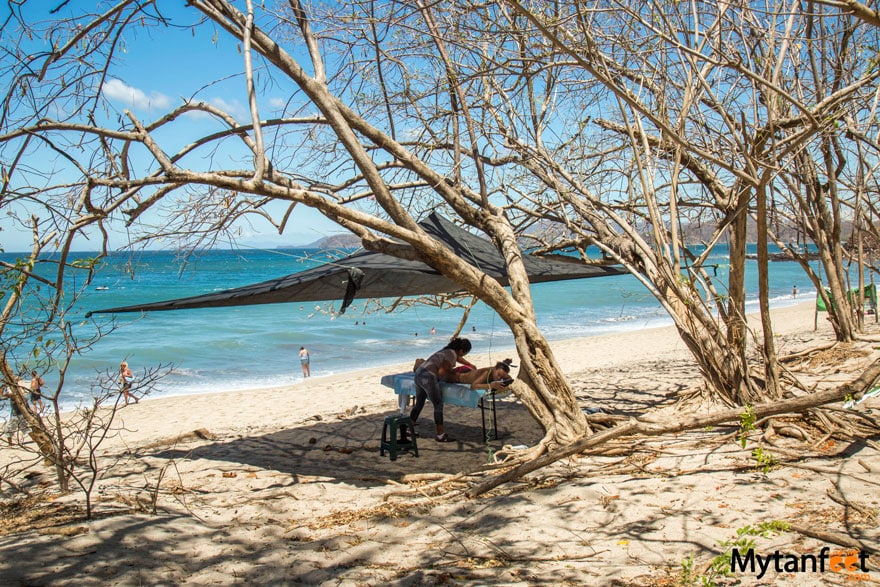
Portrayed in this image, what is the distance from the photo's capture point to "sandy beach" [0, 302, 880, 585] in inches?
113

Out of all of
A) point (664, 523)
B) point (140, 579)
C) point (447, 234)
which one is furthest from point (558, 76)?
point (140, 579)

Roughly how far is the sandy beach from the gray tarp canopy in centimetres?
126

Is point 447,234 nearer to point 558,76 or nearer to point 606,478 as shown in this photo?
point 558,76

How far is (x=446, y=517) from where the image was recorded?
380 cm

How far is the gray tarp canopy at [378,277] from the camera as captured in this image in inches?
195

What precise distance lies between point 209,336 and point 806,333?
1728 centimetres

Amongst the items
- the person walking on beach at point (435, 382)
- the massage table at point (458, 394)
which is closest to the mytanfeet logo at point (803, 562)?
the massage table at point (458, 394)

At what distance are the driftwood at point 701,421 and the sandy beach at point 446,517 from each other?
0.38ft

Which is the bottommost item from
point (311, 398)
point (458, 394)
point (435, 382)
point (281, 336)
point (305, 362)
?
point (311, 398)

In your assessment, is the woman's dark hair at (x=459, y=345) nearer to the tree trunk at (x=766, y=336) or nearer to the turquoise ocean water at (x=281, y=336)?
the tree trunk at (x=766, y=336)

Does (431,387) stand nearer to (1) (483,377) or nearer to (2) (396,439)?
(1) (483,377)

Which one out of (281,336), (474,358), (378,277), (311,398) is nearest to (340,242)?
(378,277)

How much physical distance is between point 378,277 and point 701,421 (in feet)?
8.53

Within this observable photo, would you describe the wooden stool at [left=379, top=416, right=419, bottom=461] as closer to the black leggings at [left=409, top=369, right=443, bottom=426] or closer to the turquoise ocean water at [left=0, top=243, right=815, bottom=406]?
the black leggings at [left=409, top=369, right=443, bottom=426]
